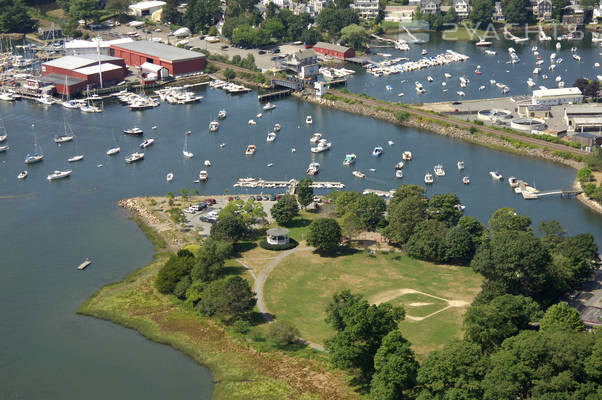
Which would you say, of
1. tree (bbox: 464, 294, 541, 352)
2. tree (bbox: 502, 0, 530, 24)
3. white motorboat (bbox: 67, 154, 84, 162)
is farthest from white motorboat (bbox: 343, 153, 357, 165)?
tree (bbox: 502, 0, 530, 24)

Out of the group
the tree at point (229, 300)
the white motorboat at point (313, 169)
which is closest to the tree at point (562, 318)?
the tree at point (229, 300)

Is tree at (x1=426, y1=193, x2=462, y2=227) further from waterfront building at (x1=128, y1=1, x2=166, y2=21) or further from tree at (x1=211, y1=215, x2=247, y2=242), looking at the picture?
waterfront building at (x1=128, y1=1, x2=166, y2=21)

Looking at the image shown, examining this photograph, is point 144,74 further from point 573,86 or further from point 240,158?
point 573,86

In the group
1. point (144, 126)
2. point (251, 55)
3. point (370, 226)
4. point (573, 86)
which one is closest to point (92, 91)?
point (144, 126)

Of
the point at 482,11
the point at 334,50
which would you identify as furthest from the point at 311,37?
the point at 482,11

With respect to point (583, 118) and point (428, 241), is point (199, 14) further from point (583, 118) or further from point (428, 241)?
point (428, 241)
